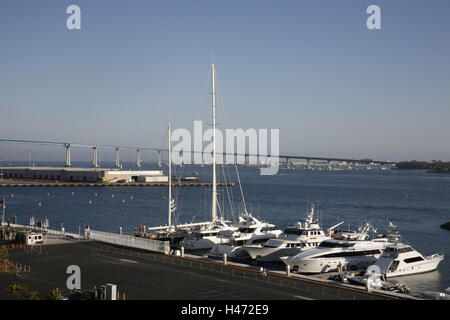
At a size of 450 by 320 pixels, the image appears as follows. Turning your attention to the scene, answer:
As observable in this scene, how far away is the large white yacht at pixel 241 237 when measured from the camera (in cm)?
3781

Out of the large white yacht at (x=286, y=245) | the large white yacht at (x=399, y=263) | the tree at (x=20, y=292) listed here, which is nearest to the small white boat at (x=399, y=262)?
the large white yacht at (x=399, y=263)

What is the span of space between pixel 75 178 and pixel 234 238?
367 ft

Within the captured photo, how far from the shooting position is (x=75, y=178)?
14275 cm

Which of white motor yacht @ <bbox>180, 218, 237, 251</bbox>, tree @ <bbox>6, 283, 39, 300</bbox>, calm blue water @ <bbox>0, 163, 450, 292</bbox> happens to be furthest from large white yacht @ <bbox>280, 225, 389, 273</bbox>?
tree @ <bbox>6, 283, 39, 300</bbox>

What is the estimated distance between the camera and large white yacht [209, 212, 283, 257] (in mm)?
37812

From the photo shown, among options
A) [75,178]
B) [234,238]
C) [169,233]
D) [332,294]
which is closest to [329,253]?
[234,238]

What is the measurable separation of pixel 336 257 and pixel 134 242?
13594mm

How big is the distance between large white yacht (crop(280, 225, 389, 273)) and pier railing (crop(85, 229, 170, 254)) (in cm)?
782

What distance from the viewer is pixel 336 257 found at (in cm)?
3353

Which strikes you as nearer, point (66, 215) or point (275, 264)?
point (275, 264)

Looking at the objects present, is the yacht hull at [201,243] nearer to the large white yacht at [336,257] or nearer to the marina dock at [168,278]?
the marina dock at [168,278]

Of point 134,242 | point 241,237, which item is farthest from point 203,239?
point 134,242

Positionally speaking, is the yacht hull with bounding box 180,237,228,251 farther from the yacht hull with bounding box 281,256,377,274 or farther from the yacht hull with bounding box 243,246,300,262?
the yacht hull with bounding box 281,256,377,274
